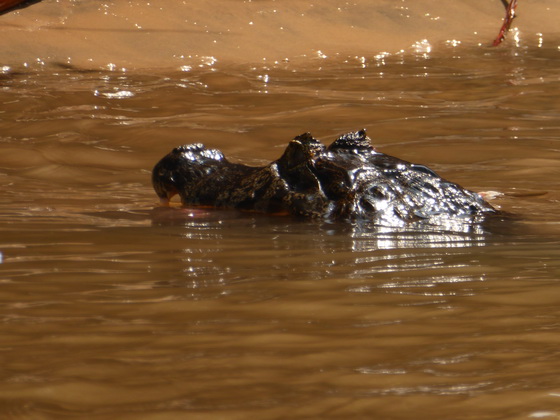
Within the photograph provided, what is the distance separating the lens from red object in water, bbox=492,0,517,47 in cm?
1177

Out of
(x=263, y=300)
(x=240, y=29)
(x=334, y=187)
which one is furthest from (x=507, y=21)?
(x=263, y=300)

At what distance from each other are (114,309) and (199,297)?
0.24 m

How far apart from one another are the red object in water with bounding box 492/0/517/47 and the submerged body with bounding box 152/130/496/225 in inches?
296

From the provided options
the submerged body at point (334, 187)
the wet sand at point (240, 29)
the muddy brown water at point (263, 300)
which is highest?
the wet sand at point (240, 29)

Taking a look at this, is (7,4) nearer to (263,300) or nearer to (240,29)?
(240,29)

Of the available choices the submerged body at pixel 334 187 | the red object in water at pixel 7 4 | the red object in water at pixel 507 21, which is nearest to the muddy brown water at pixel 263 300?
the submerged body at pixel 334 187

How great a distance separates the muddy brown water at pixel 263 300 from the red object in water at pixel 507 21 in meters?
4.92

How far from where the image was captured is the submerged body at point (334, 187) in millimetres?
4402

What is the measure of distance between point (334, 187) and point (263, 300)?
188cm

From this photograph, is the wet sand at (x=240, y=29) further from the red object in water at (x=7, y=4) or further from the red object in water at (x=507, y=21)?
the red object in water at (x=7, y=4)

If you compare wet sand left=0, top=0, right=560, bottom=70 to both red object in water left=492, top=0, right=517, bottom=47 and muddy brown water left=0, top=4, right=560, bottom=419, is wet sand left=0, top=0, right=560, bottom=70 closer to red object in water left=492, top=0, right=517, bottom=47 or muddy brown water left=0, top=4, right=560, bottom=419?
red object in water left=492, top=0, right=517, bottom=47

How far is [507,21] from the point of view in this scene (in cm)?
1207

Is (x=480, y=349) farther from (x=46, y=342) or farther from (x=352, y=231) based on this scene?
(x=352, y=231)

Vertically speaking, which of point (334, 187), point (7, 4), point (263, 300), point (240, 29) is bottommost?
point (263, 300)
